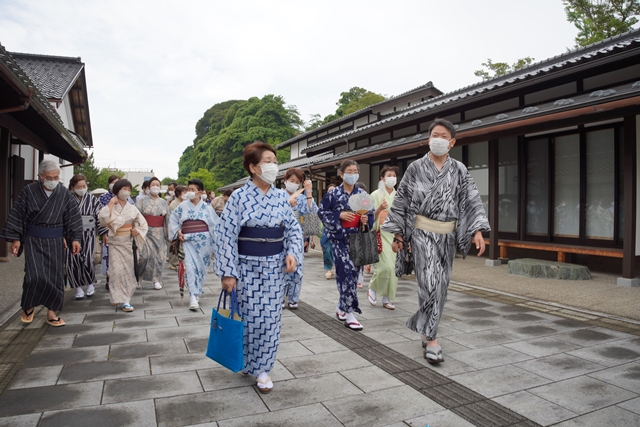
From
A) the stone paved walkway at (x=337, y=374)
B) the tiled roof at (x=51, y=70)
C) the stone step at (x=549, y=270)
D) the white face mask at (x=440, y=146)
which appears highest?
the tiled roof at (x=51, y=70)

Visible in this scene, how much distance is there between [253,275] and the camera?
138 inches

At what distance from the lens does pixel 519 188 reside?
34.2 feet

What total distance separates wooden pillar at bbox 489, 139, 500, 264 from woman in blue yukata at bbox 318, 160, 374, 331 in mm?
5348

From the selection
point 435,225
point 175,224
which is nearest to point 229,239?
point 435,225

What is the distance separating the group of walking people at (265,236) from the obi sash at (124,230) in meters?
0.01

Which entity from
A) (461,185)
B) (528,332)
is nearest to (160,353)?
(461,185)

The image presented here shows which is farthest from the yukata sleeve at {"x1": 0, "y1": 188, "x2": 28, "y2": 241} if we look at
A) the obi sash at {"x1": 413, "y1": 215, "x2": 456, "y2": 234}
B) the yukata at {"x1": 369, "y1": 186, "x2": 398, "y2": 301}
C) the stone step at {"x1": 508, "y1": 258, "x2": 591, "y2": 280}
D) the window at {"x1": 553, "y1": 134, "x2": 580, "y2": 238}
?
the window at {"x1": 553, "y1": 134, "x2": 580, "y2": 238}

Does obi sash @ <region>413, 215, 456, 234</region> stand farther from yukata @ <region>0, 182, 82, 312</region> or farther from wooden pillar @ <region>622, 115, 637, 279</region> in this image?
wooden pillar @ <region>622, 115, 637, 279</region>

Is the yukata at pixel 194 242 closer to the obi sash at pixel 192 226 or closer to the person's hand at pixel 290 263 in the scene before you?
the obi sash at pixel 192 226

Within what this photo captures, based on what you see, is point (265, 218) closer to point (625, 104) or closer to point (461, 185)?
point (461, 185)

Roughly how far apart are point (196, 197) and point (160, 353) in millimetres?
2763

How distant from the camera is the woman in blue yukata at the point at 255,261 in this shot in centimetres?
347

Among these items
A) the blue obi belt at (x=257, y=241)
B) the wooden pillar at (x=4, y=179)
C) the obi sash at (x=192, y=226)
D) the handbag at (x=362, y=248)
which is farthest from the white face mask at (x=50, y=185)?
the wooden pillar at (x=4, y=179)

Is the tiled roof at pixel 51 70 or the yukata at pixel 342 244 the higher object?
the tiled roof at pixel 51 70
